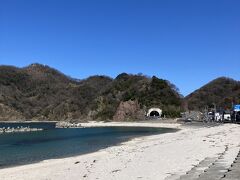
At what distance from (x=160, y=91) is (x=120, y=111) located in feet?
61.2

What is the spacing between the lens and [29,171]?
23359 mm

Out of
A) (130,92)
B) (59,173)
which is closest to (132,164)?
(59,173)

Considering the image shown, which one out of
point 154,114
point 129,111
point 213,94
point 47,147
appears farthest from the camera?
point 213,94

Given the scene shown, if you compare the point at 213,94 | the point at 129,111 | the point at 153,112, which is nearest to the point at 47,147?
the point at 153,112

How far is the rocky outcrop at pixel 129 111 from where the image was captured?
166500 mm

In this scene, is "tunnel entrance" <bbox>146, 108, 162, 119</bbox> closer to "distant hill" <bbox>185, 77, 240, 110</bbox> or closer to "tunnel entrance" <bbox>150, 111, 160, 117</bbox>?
"tunnel entrance" <bbox>150, 111, 160, 117</bbox>

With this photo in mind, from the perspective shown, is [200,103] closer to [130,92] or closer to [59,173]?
[130,92]

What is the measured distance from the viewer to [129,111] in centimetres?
16938

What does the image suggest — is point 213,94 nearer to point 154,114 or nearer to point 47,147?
point 154,114

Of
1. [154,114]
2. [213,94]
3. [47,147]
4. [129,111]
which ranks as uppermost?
[213,94]

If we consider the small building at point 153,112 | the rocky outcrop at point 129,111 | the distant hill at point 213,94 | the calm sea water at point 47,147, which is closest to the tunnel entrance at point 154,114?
the small building at point 153,112

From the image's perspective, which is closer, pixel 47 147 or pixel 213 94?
pixel 47 147

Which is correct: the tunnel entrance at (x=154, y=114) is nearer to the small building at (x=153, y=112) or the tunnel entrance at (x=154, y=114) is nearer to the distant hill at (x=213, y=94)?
the small building at (x=153, y=112)

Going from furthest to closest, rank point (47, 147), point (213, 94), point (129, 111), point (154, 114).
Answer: point (213, 94)
point (129, 111)
point (154, 114)
point (47, 147)
